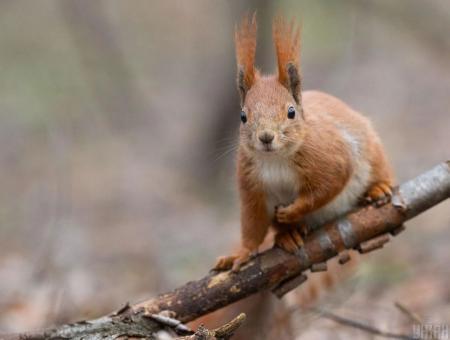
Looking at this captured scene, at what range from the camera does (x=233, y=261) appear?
316cm

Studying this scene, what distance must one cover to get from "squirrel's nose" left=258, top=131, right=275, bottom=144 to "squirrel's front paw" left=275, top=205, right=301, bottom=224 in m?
0.35

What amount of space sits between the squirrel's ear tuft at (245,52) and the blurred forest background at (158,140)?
41 cm

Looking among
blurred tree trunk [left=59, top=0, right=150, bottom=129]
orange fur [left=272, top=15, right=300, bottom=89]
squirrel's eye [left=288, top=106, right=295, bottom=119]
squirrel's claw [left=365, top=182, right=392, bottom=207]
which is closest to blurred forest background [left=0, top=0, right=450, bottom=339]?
blurred tree trunk [left=59, top=0, right=150, bottom=129]

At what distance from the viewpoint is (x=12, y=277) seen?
5.58m

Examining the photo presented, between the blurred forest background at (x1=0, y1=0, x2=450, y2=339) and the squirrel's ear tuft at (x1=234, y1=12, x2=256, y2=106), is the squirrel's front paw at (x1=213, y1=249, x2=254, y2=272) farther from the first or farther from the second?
the squirrel's ear tuft at (x1=234, y1=12, x2=256, y2=106)

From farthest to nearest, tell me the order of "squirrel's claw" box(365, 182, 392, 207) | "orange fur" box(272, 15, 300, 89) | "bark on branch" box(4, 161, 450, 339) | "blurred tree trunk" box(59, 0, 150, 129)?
"blurred tree trunk" box(59, 0, 150, 129), "squirrel's claw" box(365, 182, 392, 207), "orange fur" box(272, 15, 300, 89), "bark on branch" box(4, 161, 450, 339)

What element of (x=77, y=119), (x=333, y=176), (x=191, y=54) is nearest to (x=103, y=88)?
(x=77, y=119)

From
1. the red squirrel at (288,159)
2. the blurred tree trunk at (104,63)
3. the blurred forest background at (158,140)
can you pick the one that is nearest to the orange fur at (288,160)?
the red squirrel at (288,159)

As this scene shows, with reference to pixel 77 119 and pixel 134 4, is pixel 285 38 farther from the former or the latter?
pixel 134 4

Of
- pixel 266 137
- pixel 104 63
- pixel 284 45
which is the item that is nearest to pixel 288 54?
pixel 284 45

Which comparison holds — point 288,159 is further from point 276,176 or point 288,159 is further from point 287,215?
point 287,215

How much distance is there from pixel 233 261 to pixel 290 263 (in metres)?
0.24

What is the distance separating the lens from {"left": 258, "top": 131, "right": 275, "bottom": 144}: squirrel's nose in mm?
3043

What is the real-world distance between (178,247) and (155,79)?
23.6ft
